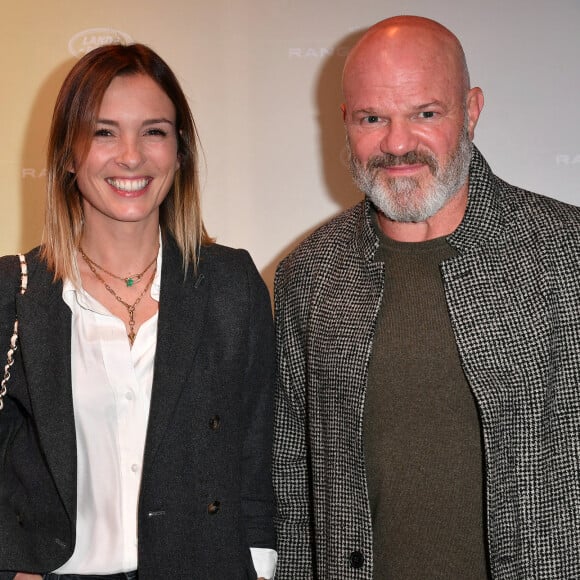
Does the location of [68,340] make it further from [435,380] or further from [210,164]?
[210,164]

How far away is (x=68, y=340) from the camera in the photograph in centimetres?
216

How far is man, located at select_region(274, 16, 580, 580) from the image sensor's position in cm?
206

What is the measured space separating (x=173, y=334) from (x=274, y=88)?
4.82 ft

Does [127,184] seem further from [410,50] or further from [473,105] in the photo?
[473,105]

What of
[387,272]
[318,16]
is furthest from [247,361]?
[318,16]

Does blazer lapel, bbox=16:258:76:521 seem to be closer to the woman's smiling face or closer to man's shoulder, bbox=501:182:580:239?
the woman's smiling face

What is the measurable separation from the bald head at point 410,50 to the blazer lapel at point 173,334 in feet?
2.02

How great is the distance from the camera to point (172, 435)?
2145mm

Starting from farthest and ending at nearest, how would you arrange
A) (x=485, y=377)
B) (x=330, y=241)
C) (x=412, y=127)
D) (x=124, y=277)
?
(x=330, y=241), (x=124, y=277), (x=412, y=127), (x=485, y=377)

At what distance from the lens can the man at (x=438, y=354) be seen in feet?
6.77

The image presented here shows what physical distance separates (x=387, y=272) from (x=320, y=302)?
202 mm

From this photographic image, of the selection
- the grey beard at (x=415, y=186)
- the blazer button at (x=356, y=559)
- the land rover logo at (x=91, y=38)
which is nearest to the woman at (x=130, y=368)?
the blazer button at (x=356, y=559)

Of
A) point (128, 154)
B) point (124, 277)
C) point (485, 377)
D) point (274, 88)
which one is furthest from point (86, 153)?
point (274, 88)

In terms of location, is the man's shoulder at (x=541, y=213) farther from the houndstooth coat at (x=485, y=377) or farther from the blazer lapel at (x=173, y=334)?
the blazer lapel at (x=173, y=334)
